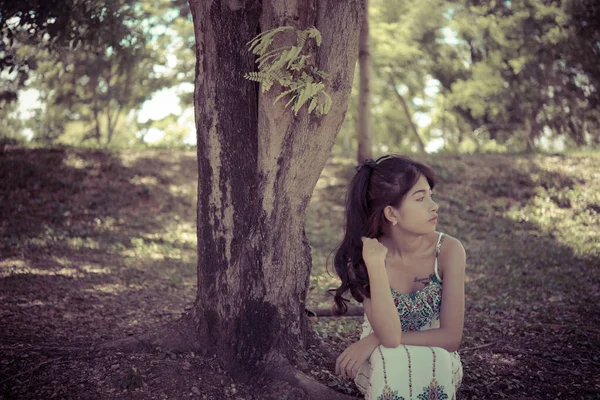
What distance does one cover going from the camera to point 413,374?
9.68ft

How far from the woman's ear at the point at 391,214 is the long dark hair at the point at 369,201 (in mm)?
32

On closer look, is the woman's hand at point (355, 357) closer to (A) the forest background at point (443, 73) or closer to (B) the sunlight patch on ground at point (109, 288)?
(B) the sunlight patch on ground at point (109, 288)

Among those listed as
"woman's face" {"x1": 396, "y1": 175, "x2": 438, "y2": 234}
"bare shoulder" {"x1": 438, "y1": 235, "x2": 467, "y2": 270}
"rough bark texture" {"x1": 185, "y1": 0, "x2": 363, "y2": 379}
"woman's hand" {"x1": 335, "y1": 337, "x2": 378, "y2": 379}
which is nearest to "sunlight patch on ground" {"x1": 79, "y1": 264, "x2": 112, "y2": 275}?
"rough bark texture" {"x1": 185, "y1": 0, "x2": 363, "y2": 379}

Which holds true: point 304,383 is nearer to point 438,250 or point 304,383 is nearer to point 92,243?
point 438,250

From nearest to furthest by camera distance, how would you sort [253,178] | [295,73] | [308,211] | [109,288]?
[295,73] → [253,178] → [109,288] → [308,211]

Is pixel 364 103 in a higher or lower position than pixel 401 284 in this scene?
higher

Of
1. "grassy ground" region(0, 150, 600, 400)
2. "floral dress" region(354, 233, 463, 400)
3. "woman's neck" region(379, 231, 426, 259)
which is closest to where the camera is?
"floral dress" region(354, 233, 463, 400)

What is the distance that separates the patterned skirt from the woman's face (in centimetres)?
72

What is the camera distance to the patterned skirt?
2.95 meters

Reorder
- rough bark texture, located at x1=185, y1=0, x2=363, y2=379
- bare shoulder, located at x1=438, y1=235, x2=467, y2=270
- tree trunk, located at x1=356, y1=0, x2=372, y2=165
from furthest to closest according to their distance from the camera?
tree trunk, located at x1=356, y1=0, x2=372, y2=165 < rough bark texture, located at x1=185, y1=0, x2=363, y2=379 < bare shoulder, located at x1=438, y1=235, x2=467, y2=270

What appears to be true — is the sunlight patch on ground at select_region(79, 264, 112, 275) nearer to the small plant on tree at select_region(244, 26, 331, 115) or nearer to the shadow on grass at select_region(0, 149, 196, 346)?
the shadow on grass at select_region(0, 149, 196, 346)

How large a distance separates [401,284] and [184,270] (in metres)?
5.11

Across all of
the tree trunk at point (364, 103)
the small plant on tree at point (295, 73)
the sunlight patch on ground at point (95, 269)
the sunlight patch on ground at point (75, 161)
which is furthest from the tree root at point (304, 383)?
the sunlight patch on ground at point (75, 161)

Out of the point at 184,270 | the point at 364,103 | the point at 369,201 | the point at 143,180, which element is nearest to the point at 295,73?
the point at 369,201
